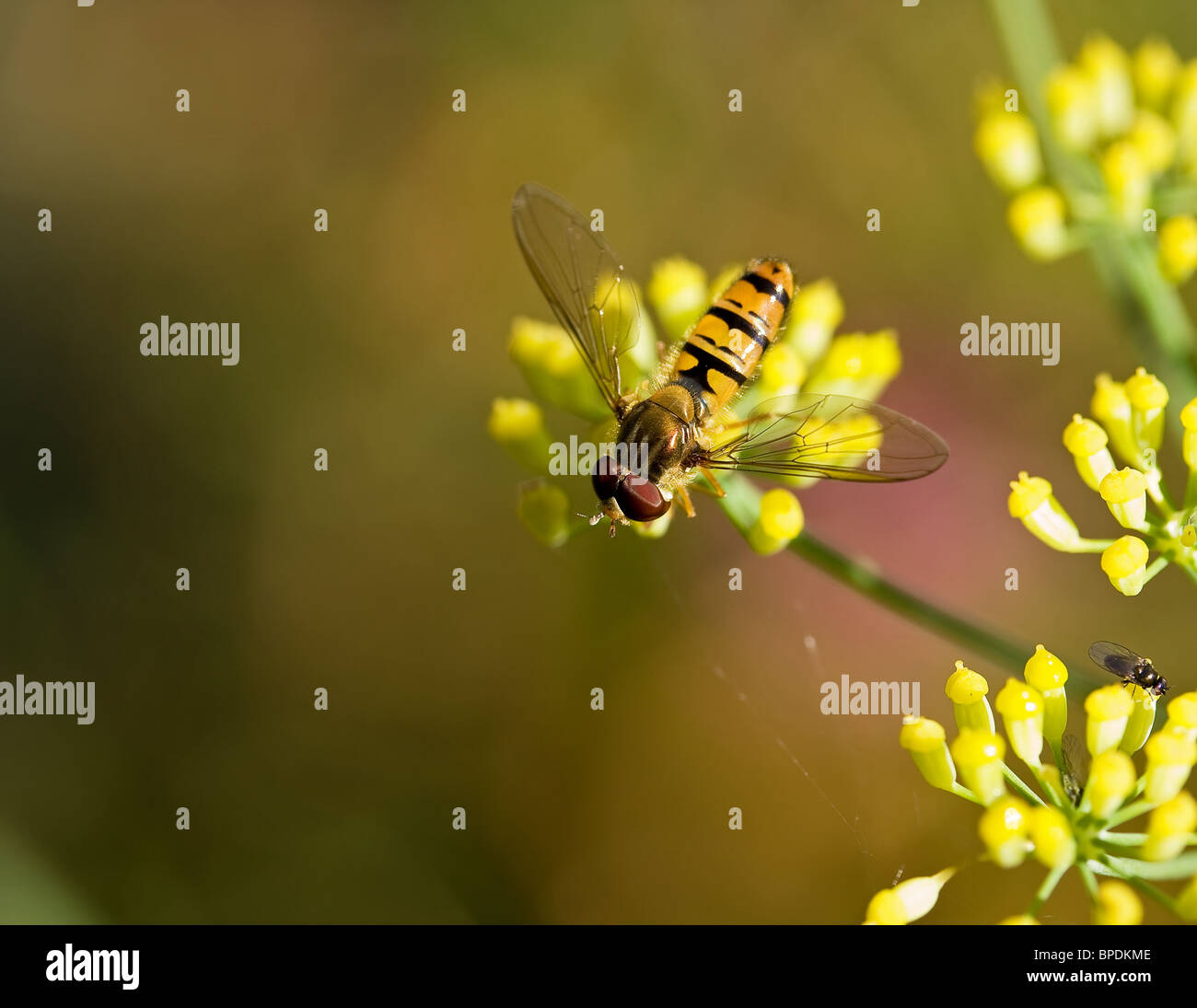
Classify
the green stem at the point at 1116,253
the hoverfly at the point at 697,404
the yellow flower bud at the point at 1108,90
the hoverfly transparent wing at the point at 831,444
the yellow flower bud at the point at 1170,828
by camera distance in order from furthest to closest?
the yellow flower bud at the point at 1108,90
the green stem at the point at 1116,253
the hoverfly at the point at 697,404
the hoverfly transparent wing at the point at 831,444
the yellow flower bud at the point at 1170,828

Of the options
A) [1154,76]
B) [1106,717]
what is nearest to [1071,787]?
[1106,717]

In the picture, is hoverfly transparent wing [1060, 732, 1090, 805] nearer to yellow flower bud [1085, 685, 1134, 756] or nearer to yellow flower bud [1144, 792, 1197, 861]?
yellow flower bud [1085, 685, 1134, 756]

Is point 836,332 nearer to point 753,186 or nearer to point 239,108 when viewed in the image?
point 753,186

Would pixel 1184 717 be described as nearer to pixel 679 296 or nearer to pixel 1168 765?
pixel 1168 765

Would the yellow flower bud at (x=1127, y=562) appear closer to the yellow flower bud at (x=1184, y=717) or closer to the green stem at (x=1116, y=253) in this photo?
the yellow flower bud at (x=1184, y=717)

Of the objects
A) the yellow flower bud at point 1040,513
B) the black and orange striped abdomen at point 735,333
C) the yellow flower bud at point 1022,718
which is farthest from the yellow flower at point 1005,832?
the black and orange striped abdomen at point 735,333

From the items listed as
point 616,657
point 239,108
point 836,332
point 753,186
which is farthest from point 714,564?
point 239,108

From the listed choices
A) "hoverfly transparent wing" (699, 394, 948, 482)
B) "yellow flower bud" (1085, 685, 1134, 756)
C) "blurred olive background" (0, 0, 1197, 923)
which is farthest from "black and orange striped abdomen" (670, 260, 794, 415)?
"blurred olive background" (0, 0, 1197, 923)
